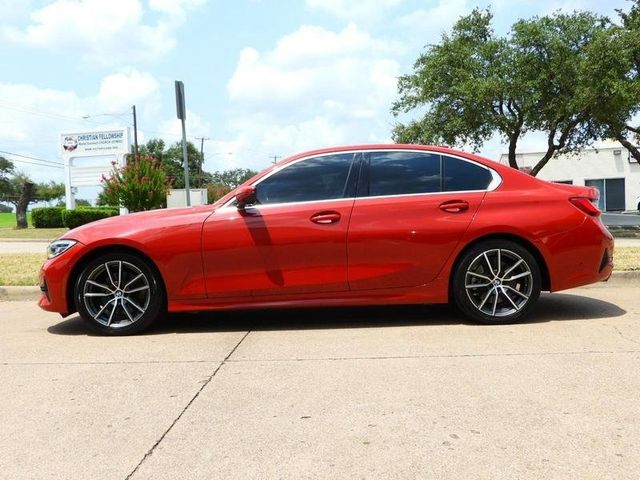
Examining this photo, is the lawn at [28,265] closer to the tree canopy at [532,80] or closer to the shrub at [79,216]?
the tree canopy at [532,80]

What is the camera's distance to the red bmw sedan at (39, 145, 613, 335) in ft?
17.3

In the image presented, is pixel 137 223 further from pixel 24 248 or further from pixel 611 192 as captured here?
pixel 611 192

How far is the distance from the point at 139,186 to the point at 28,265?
10.4 metres

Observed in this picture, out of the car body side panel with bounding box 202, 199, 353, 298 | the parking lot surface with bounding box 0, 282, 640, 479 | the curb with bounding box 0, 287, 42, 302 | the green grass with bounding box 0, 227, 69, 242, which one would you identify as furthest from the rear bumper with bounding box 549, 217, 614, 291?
the green grass with bounding box 0, 227, 69, 242

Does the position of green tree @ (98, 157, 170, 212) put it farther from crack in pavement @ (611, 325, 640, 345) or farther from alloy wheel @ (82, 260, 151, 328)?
crack in pavement @ (611, 325, 640, 345)

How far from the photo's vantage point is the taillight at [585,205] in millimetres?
5480

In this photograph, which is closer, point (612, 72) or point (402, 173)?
point (402, 173)

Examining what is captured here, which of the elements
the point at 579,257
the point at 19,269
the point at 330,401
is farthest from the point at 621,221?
the point at 330,401

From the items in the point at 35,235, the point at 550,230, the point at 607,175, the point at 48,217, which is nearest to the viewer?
the point at 550,230

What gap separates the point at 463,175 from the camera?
553cm

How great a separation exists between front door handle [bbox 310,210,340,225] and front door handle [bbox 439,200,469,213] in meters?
0.94

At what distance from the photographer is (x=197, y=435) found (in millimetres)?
3129

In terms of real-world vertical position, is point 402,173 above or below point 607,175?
below

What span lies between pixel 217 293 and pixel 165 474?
106 inches
